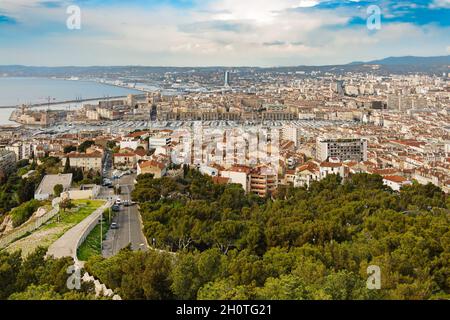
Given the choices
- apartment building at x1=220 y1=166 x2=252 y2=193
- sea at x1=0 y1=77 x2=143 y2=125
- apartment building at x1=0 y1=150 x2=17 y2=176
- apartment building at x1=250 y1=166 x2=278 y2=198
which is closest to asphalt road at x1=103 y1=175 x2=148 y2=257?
apartment building at x1=220 y1=166 x2=252 y2=193

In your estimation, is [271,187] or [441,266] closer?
[441,266]

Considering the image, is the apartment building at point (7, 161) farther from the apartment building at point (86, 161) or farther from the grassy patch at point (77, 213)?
the grassy patch at point (77, 213)

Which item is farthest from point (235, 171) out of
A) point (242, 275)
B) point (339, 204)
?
point (242, 275)

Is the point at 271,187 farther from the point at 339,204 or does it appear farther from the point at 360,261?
the point at 360,261

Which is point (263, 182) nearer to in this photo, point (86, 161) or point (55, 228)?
point (86, 161)

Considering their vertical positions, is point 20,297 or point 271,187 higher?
point 20,297
